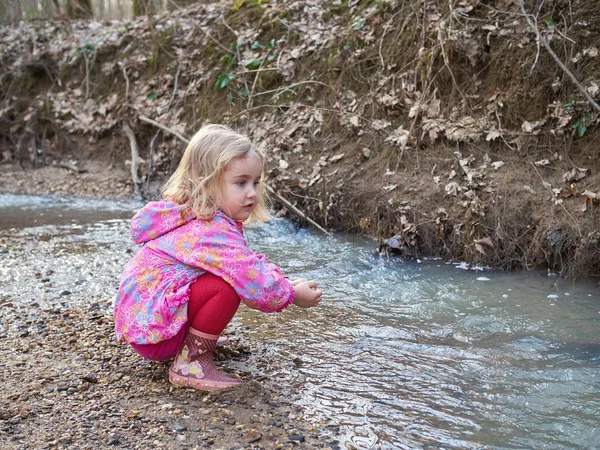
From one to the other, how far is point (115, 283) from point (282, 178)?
262 cm

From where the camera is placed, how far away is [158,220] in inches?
116

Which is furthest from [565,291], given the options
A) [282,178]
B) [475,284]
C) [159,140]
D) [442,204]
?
[159,140]

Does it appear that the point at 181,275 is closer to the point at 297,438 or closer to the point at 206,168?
the point at 206,168

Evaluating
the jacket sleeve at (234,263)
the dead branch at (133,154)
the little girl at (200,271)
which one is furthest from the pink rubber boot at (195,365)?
the dead branch at (133,154)

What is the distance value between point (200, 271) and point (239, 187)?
0.44 m

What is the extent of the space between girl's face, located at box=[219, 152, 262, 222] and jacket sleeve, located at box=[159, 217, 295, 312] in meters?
0.13

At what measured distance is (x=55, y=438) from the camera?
2428mm

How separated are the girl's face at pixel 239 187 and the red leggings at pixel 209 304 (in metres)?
0.35

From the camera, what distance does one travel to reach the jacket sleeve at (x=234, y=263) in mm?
2754

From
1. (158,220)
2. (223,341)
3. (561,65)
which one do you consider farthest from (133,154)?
(158,220)

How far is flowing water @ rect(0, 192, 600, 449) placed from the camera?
2658 mm

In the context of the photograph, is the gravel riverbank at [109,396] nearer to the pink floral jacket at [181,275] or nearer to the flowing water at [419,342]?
the flowing water at [419,342]

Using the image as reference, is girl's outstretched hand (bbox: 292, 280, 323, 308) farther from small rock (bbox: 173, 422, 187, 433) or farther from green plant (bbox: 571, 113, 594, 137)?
green plant (bbox: 571, 113, 594, 137)

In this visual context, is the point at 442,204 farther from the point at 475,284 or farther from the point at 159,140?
the point at 159,140
